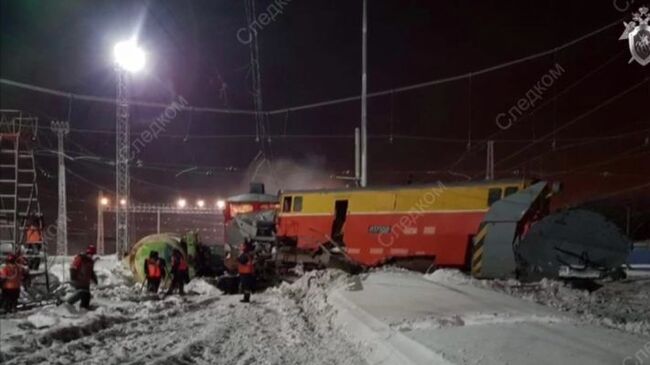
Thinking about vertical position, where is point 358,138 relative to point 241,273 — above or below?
above

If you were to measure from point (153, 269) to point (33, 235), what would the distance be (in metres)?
3.49

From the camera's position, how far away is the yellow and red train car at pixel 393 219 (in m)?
20.3

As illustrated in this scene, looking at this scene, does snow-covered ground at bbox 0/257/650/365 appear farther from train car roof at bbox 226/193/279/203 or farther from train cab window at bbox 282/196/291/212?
train car roof at bbox 226/193/279/203

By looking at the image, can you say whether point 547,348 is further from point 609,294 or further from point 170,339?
point 609,294

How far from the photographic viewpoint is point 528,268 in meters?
17.2

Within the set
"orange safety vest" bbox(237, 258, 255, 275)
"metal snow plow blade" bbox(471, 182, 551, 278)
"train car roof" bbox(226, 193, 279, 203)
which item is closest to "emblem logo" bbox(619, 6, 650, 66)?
"metal snow plow blade" bbox(471, 182, 551, 278)

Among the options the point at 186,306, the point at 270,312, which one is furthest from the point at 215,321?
the point at 186,306

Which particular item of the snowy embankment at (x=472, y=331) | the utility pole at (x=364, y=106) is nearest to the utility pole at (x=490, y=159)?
the utility pole at (x=364, y=106)

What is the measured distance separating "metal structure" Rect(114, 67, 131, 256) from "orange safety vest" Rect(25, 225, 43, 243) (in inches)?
282

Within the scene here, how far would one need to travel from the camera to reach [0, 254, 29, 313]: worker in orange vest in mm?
13945

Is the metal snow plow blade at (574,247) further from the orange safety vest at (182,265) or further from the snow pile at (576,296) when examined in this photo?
the orange safety vest at (182,265)

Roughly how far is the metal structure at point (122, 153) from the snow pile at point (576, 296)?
46.4 feet

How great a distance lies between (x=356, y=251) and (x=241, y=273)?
6.25m

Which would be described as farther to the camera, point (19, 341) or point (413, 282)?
point (413, 282)
